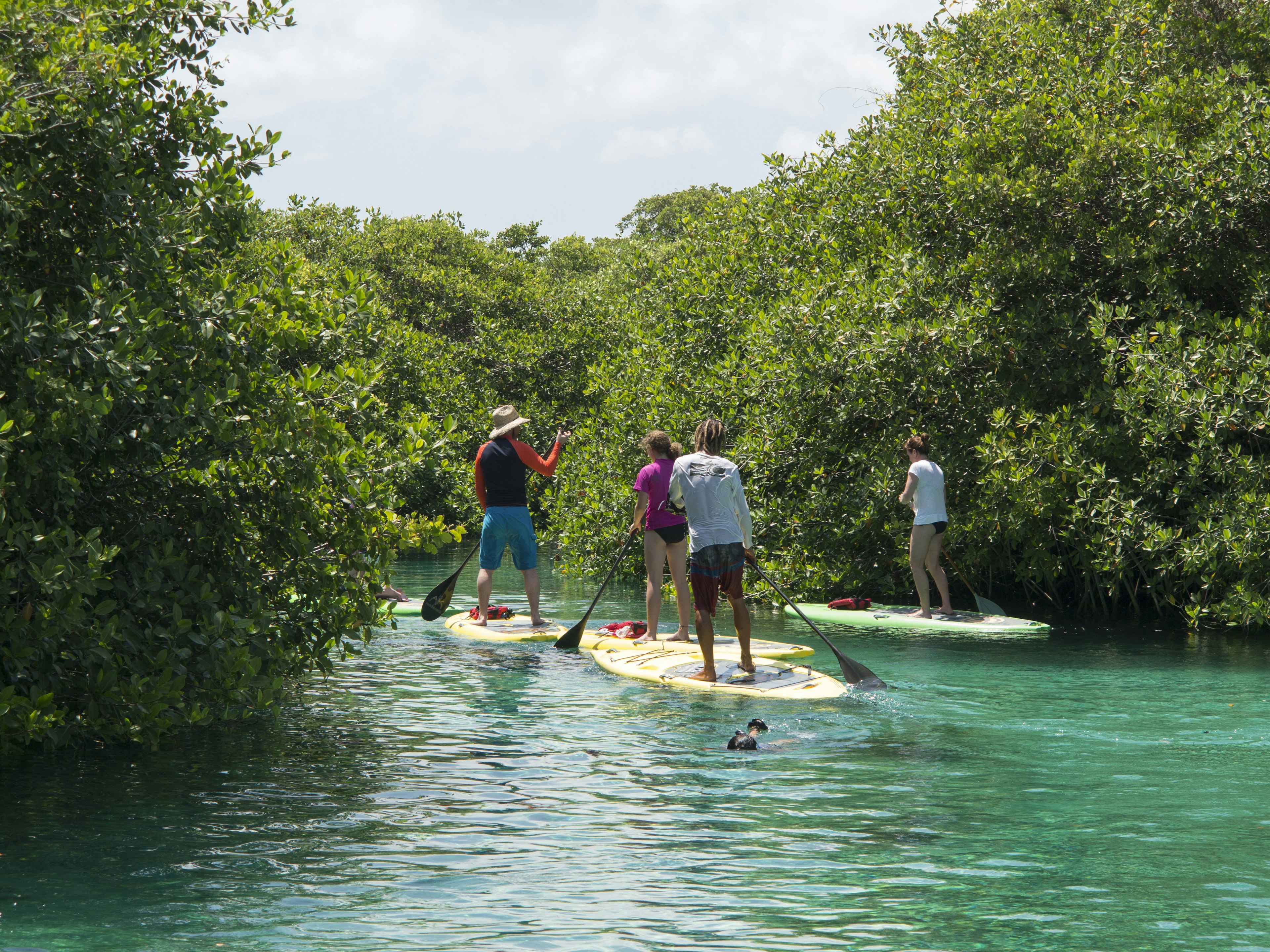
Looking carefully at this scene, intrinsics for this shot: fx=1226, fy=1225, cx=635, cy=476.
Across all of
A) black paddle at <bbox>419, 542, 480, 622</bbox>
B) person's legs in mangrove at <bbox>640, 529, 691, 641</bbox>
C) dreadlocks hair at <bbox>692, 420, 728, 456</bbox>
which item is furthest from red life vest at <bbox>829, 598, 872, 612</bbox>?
dreadlocks hair at <bbox>692, 420, 728, 456</bbox>

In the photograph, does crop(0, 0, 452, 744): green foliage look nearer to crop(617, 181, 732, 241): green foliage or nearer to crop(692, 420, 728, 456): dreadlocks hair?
crop(692, 420, 728, 456): dreadlocks hair

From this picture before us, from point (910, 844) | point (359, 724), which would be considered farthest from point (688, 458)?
point (910, 844)

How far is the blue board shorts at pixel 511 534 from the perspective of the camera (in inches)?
517

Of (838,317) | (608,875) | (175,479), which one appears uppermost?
(838,317)

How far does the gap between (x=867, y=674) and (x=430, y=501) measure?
2210 cm

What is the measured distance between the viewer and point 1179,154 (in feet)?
47.0

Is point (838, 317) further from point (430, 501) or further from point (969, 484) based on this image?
point (430, 501)

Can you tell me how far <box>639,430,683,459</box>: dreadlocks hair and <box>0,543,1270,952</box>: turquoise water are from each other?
2568mm

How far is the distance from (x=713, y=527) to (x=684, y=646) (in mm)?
2198

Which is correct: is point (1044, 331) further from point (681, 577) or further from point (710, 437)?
point (710, 437)

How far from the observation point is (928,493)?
1434cm

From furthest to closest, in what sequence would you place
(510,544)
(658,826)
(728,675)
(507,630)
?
(507,630) < (510,544) < (728,675) < (658,826)

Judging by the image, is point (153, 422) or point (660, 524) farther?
point (660, 524)

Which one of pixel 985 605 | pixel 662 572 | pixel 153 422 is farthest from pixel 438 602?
pixel 153 422
